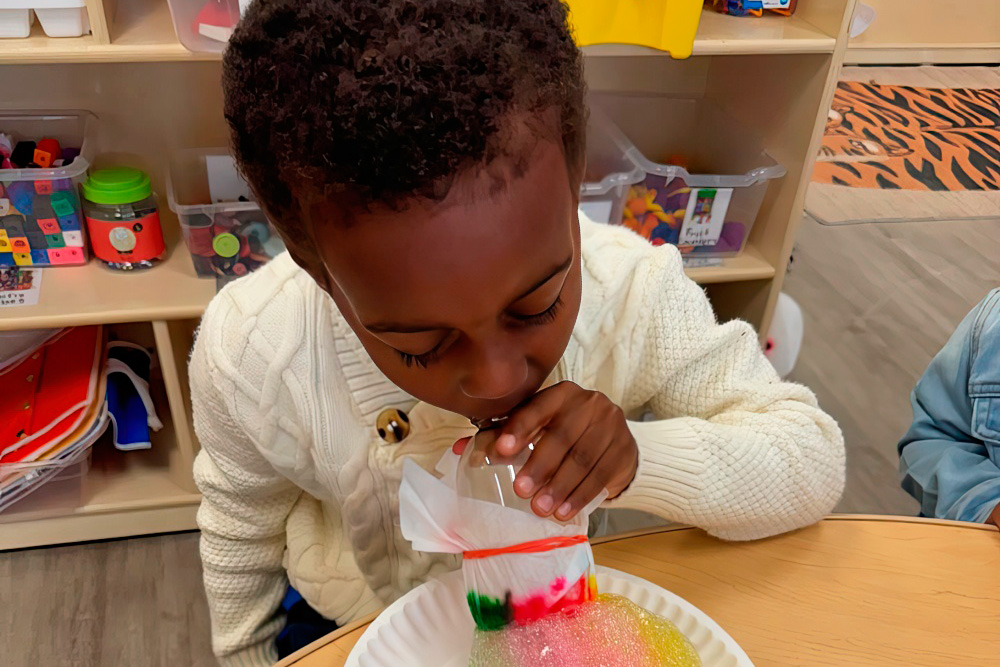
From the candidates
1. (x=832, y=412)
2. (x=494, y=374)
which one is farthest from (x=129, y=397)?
(x=832, y=412)

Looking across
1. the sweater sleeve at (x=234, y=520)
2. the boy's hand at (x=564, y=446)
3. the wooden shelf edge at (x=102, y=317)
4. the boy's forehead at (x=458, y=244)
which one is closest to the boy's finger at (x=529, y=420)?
the boy's hand at (x=564, y=446)

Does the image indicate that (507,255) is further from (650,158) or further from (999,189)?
(999,189)

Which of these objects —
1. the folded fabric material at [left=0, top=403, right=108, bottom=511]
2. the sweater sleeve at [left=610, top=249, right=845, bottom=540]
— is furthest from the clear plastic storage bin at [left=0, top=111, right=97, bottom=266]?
the sweater sleeve at [left=610, top=249, right=845, bottom=540]

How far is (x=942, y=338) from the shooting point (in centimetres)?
229

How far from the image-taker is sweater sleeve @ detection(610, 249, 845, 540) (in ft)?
2.29

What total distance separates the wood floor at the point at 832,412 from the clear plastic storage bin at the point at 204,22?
97cm

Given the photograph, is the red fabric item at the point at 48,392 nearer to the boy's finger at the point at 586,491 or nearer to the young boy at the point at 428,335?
the young boy at the point at 428,335

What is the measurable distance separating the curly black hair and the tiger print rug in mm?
2559

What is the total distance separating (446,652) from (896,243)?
246cm

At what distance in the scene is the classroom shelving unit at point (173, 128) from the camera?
133 centimetres

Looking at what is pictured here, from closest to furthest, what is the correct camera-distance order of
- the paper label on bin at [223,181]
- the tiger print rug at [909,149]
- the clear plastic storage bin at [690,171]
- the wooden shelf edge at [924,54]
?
the paper label on bin at [223,181], the clear plastic storage bin at [690,171], the tiger print rug at [909,149], the wooden shelf edge at [924,54]

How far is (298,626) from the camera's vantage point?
2.94 feet

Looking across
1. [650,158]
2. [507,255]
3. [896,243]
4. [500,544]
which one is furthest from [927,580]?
[896,243]

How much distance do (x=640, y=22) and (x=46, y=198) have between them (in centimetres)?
98
